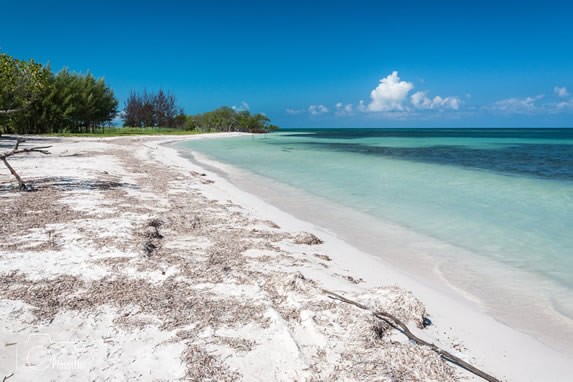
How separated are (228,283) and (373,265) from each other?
6.58 ft

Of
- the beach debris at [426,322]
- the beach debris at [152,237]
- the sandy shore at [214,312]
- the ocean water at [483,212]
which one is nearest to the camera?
the sandy shore at [214,312]

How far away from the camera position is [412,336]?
9.36 ft

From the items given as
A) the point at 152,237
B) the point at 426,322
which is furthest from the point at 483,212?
the point at 152,237

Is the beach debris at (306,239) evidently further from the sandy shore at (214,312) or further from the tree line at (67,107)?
the tree line at (67,107)

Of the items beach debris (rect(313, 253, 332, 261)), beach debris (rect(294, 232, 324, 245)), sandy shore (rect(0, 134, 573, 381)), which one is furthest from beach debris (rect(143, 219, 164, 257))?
beach debris (rect(313, 253, 332, 261))

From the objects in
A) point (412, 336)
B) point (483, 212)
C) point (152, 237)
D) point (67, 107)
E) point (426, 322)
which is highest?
point (67, 107)

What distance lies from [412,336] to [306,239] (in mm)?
2783

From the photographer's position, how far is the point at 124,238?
4.81 m

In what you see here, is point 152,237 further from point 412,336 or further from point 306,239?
point 412,336

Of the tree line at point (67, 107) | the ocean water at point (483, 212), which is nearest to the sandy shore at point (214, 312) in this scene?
the ocean water at point (483, 212)

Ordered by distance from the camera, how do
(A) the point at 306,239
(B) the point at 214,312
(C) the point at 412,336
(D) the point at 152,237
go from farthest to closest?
(A) the point at 306,239 → (D) the point at 152,237 → (B) the point at 214,312 → (C) the point at 412,336

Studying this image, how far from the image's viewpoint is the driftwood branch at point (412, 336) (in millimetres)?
2494

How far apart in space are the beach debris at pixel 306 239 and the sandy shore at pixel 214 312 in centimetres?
3

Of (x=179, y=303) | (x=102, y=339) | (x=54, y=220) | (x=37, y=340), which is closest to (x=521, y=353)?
(x=179, y=303)
